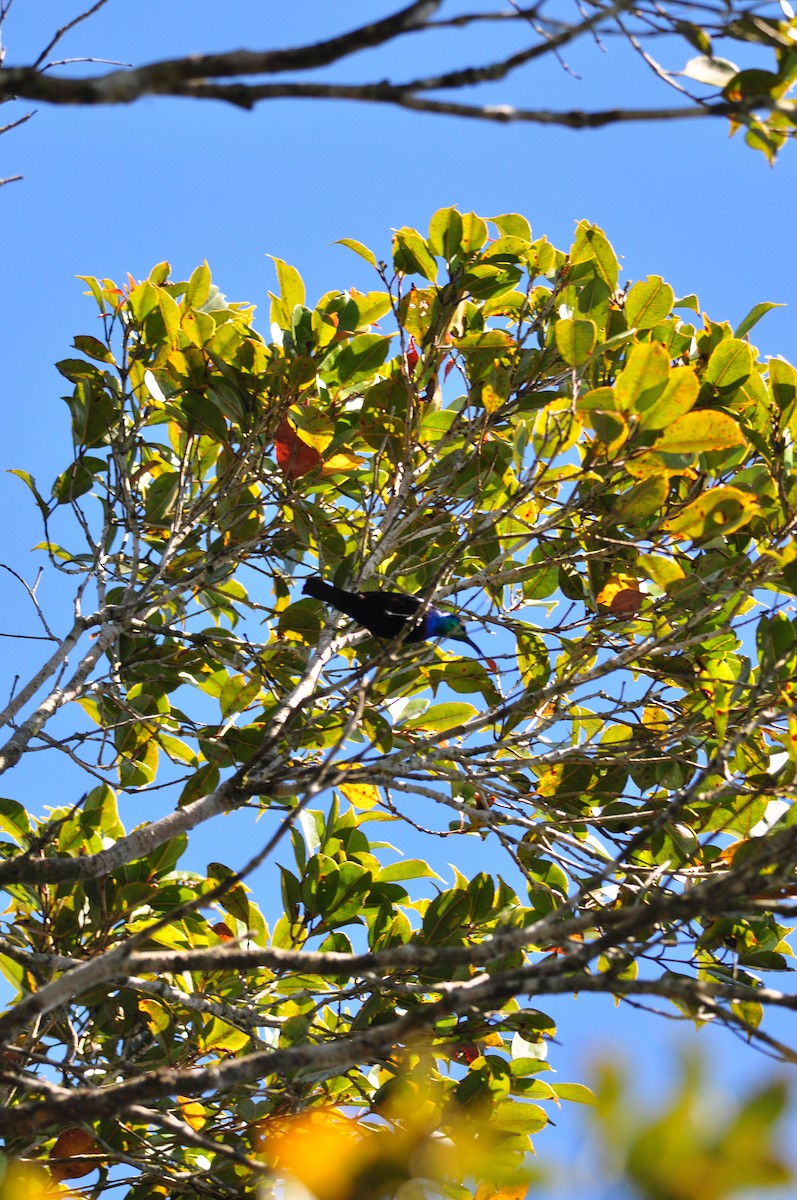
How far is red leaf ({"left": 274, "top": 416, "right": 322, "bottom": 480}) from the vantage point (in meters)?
3.91

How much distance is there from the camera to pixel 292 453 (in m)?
3.94

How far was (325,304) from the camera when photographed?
13.6ft

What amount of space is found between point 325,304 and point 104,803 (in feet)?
6.81

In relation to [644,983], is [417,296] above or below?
above

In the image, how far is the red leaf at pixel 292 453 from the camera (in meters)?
3.91

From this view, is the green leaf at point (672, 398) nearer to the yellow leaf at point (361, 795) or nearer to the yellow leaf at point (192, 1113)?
the yellow leaf at point (361, 795)

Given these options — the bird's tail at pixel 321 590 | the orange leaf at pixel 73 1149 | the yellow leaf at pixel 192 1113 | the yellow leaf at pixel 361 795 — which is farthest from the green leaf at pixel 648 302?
the orange leaf at pixel 73 1149

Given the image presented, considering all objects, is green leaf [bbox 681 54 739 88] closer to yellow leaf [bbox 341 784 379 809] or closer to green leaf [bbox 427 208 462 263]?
green leaf [bbox 427 208 462 263]

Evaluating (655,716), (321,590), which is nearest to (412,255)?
(321,590)

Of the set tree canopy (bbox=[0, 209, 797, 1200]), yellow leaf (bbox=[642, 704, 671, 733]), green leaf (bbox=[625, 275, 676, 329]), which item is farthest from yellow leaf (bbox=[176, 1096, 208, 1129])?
green leaf (bbox=[625, 275, 676, 329])

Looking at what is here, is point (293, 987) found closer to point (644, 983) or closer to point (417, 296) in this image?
point (644, 983)

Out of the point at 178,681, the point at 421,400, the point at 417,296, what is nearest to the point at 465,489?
the point at 421,400

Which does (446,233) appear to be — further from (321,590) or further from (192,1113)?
(192,1113)

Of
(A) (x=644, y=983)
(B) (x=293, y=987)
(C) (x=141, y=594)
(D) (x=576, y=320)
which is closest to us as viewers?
(A) (x=644, y=983)
